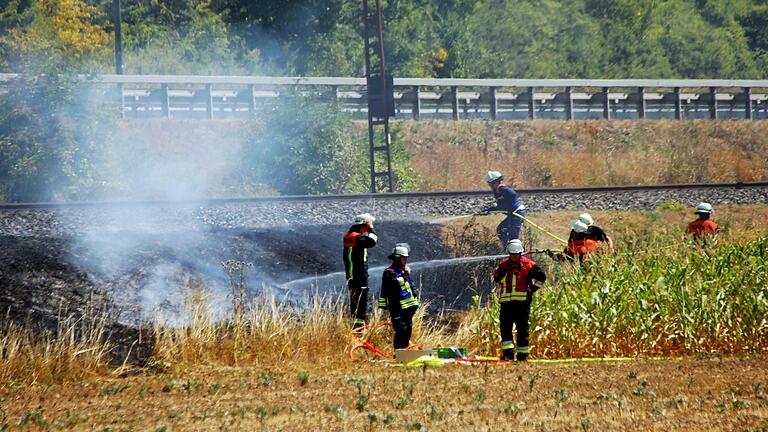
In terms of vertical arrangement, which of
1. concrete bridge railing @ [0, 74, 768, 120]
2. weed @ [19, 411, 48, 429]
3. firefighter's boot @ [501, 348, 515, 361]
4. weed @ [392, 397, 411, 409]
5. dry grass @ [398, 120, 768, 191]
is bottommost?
firefighter's boot @ [501, 348, 515, 361]

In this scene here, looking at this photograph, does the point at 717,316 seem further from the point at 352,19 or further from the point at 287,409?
the point at 352,19

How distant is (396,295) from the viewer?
13.5 meters

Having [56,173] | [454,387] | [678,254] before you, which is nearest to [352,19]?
[56,173]

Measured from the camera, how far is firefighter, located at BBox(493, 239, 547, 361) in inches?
510

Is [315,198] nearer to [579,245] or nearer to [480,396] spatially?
[579,245]

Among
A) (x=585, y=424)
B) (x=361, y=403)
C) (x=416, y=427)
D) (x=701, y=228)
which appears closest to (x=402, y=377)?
(x=361, y=403)

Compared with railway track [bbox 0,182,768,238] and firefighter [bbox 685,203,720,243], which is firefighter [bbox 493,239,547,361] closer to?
firefighter [bbox 685,203,720,243]

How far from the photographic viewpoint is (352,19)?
43.7 metres

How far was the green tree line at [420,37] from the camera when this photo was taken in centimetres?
4141

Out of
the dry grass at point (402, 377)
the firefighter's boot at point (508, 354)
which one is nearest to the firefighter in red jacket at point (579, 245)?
the dry grass at point (402, 377)

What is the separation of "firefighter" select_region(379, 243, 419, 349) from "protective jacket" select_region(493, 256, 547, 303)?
1123 mm

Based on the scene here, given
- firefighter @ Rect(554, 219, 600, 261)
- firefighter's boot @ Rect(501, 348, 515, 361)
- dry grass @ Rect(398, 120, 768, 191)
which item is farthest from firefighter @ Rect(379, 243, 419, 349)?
dry grass @ Rect(398, 120, 768, 191)

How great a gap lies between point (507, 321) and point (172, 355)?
3769mm

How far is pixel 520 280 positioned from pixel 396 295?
4.88 ft
